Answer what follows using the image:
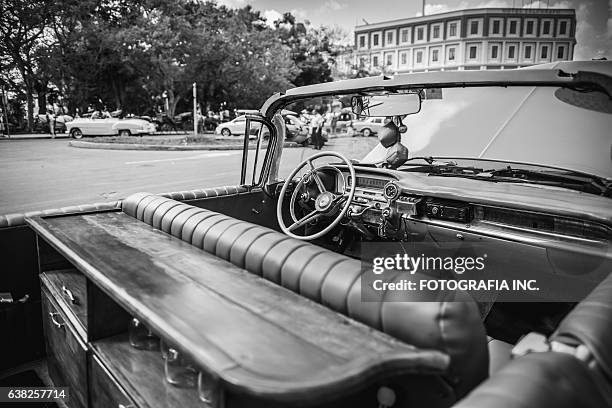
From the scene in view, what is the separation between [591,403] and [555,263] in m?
1.57

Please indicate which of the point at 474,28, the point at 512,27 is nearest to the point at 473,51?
the point at 474,28

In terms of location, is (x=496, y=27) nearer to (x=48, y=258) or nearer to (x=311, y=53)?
(x=311, y=53)

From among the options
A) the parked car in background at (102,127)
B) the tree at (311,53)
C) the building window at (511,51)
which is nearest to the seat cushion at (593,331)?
the parked car in background at (102,127)

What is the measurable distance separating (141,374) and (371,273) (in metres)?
1.08

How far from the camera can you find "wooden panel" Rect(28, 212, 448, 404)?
967 millimetres

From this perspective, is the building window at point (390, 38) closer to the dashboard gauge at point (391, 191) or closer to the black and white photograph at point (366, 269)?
the black and white photograph at point (366, 269)

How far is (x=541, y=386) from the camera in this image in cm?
97

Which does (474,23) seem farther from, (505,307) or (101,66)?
(505,307)

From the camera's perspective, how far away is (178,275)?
1627 millimetres

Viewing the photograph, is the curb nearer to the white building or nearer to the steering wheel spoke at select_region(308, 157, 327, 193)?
the steering wheel spoke at select_region(308, 157, 327, 193)

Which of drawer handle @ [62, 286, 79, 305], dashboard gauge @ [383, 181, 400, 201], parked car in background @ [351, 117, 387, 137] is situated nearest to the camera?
drawer handle @ [62, 286, 79, 305]

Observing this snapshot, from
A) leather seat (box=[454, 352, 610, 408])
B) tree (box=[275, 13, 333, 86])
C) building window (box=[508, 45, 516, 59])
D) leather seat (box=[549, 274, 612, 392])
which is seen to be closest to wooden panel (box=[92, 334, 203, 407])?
leather seat (box=[454, 352, 610, 408])

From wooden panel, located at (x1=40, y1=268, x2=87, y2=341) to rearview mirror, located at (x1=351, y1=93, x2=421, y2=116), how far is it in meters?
2.19

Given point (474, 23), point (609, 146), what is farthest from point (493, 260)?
point (474, 23)
